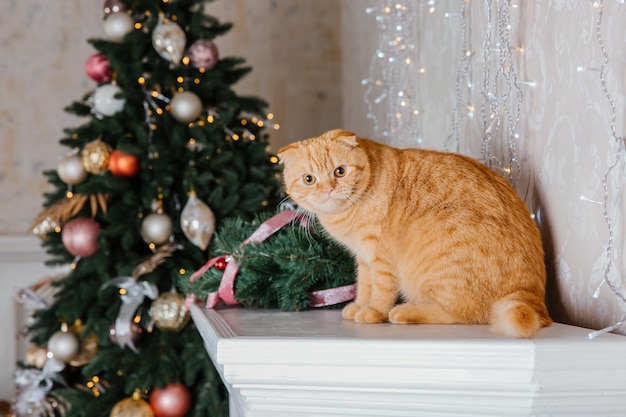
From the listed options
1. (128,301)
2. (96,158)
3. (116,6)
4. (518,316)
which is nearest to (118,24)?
(116,6)

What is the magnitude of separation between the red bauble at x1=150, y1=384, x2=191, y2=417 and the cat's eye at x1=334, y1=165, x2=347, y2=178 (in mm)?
1005

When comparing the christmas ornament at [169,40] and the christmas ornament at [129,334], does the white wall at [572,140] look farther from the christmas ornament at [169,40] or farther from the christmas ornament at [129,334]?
the christmas ornament at [129,334]

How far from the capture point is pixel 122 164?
5.77 ft

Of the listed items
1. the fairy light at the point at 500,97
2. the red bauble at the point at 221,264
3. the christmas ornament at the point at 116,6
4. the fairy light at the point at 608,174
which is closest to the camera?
the fairy light at the point at 608,174

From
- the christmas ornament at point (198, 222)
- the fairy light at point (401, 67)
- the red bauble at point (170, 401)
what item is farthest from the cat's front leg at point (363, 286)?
the red bauble at point (170, 401)

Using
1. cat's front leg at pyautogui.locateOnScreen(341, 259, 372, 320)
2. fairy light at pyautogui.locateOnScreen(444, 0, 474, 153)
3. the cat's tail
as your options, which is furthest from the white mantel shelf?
fairy light at pyautogui.locateOnScreen(444, 0, 474, 153)

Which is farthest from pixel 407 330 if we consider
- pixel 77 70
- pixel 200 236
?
pixel 77 70

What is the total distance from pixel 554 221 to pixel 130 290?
3.75 feet

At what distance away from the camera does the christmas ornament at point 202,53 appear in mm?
1839

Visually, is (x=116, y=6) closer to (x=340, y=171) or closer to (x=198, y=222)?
(x=198, y=222)

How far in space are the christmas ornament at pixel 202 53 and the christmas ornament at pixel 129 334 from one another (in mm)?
691

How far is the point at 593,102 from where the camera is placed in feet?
2.60

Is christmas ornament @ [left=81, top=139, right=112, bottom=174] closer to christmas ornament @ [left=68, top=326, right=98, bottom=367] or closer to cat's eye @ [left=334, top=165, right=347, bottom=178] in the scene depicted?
christmas ornament @ [left=68, top=326, right=98, bottom=367]

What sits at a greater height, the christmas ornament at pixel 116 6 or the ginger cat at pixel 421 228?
the christmas ornament at pixel 116 6
